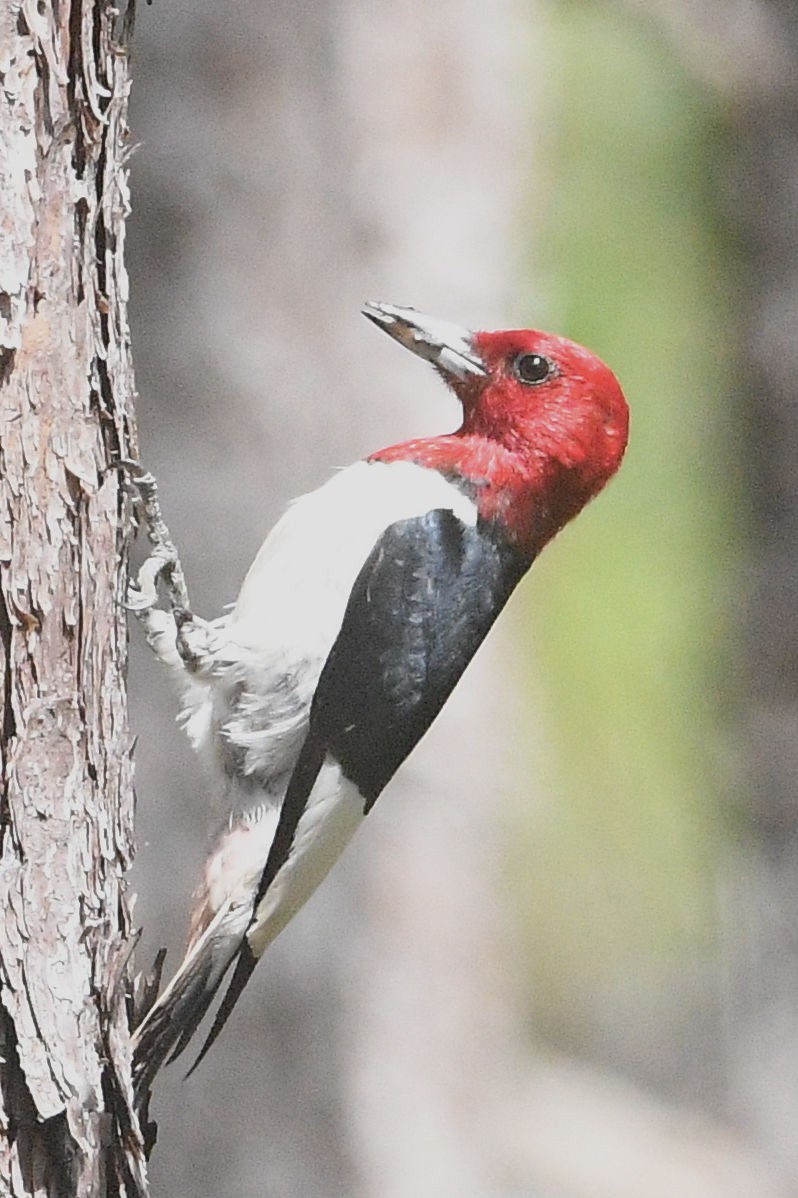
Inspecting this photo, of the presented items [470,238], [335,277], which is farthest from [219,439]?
[470,238]

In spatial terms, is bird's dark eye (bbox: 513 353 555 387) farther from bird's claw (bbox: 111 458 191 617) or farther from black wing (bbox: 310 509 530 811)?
bird's claw (bbox: 111 458 191 617)

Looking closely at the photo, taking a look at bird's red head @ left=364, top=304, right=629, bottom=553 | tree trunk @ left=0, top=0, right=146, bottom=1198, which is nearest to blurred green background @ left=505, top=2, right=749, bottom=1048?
bird's red head @ left=364, top=304, right=629, bottom=553

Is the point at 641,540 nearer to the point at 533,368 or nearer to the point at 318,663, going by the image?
the point at 533,368

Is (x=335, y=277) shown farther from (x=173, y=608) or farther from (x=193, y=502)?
(x=173, y=608)

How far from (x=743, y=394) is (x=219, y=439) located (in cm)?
237

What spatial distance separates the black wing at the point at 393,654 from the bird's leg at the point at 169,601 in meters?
0.21

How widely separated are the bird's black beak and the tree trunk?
2.28 ft

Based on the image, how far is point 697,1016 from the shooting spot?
21.2ft

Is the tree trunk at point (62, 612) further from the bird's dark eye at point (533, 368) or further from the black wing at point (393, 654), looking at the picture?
the bird's dark eye at point (533, 368)

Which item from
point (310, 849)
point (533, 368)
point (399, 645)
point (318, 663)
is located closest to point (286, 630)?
point (318, 663)

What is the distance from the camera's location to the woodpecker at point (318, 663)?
2.57 meters

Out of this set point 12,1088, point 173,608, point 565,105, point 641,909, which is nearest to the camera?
point 12,1088

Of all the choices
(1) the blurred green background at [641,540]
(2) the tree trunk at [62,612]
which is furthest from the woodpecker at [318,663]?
(1) the blurred green background at [641,540]

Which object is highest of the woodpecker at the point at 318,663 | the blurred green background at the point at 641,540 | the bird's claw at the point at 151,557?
the bird's claw at the point at 151,557
